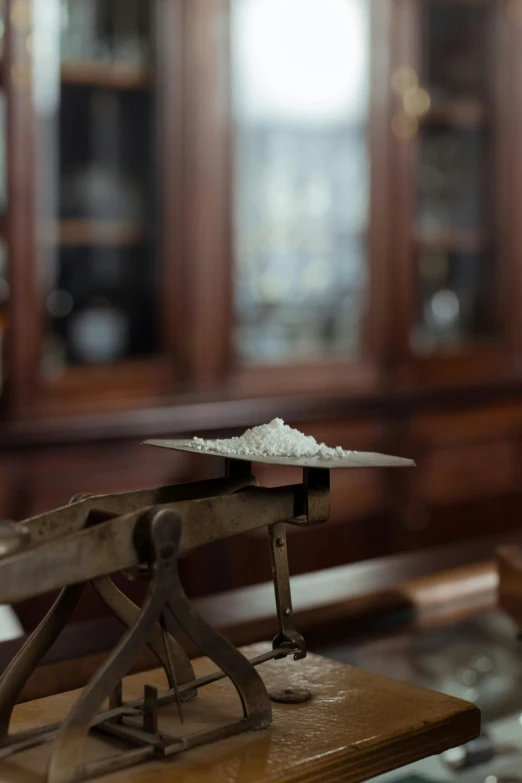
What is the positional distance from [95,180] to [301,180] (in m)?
0.65

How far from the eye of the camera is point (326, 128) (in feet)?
10.2

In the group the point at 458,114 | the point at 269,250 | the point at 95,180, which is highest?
the point at 458,114

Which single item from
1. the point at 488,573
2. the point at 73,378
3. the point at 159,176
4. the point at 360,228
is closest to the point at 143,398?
the point at 73,378

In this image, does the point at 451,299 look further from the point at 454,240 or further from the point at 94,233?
the point at 94,233

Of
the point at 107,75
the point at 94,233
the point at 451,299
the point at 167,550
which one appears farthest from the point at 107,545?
the point at 451,299

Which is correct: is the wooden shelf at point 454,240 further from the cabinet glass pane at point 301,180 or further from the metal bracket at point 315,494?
the metal bracket at point 315,494

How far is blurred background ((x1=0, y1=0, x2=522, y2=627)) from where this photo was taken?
2529mm

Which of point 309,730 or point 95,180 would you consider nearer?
point 309,730

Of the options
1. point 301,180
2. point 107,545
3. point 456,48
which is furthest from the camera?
point 456,48

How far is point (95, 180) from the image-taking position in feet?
8.82

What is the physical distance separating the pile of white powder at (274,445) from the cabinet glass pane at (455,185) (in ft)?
8.16

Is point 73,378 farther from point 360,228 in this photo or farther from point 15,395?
point 360,228

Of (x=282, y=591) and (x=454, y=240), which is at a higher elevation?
(x=454, y=240)

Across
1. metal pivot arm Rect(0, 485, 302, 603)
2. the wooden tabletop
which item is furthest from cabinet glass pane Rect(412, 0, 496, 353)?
metal pivot arm Rect(0, 485, 302, 603)
